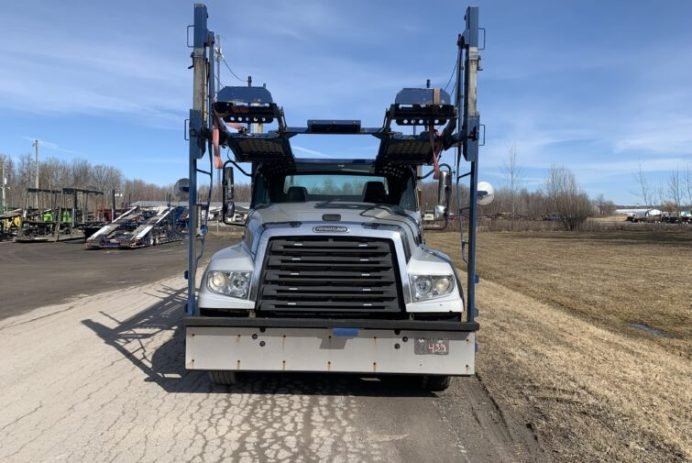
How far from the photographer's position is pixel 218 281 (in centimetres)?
455

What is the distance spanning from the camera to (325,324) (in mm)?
4285

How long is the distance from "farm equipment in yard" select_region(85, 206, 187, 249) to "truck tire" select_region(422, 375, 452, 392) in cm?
2690

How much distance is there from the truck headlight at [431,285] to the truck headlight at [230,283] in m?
1.41

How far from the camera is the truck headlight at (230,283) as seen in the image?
4.49 m

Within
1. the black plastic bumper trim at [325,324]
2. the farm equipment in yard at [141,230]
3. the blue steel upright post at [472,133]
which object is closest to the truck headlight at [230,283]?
→ the black plastic bumper trim at [325,324]

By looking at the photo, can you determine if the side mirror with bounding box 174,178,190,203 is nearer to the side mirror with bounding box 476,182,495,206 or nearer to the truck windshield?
the truck windshield

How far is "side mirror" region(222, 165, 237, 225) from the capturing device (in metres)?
6.20

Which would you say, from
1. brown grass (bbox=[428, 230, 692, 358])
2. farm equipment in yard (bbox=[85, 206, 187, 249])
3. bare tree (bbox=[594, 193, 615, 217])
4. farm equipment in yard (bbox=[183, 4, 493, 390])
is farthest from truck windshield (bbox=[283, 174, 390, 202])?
bare tree (bbox=[594, 193, 615, 217])

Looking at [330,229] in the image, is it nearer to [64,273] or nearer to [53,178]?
[64,273]

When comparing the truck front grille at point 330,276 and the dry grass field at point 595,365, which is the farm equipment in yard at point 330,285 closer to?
the truck front grille at point 330,276

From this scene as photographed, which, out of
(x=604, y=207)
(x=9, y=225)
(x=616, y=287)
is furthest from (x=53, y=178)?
(x=604, y=207)

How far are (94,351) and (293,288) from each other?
3.52 m

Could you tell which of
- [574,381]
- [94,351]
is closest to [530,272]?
[574,381]

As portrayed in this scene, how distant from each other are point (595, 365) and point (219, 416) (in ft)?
13.8
